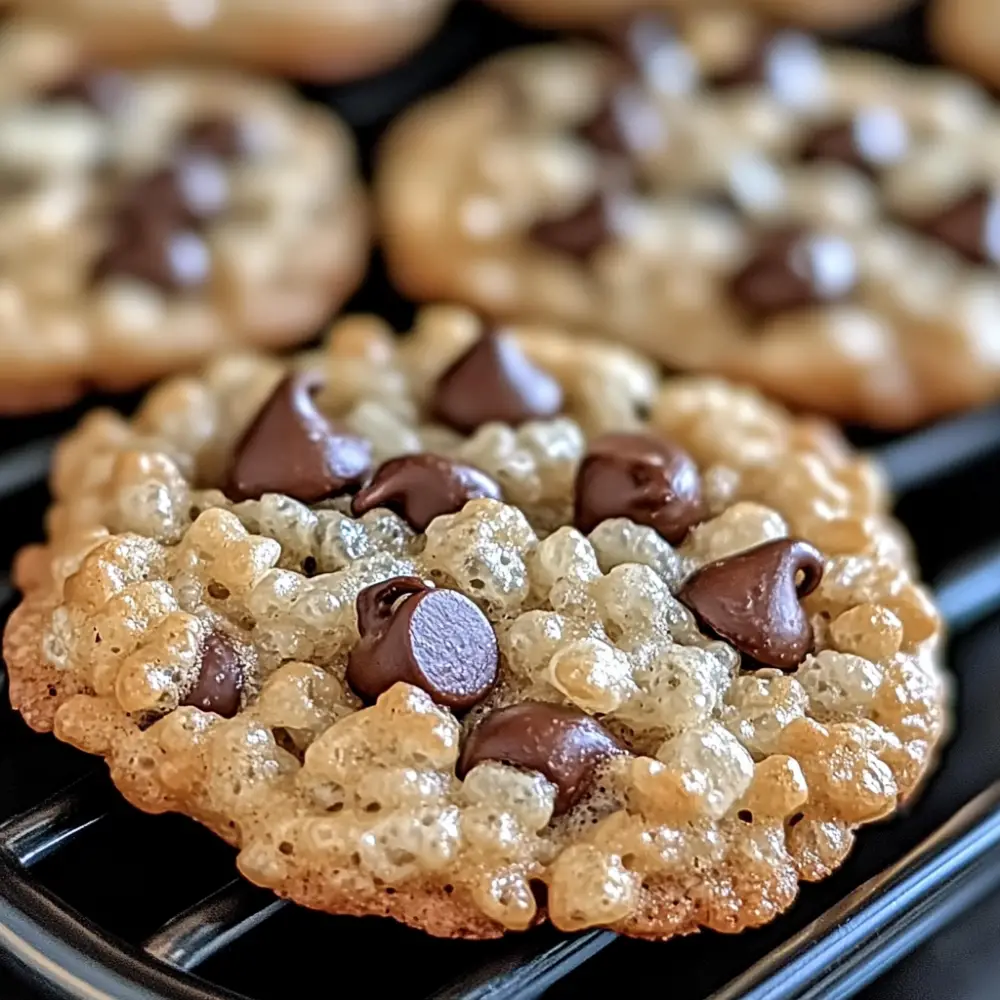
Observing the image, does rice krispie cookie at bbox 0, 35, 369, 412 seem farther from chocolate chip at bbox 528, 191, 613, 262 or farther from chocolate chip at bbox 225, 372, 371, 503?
chocolate chip at bbox 225, 372, 371, 503

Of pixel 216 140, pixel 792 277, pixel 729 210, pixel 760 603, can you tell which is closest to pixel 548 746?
pixel 760 603

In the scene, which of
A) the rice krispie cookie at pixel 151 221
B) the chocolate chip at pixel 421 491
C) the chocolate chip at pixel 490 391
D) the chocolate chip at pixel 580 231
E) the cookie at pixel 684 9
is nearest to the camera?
the chocolate chip at pixel 421 491

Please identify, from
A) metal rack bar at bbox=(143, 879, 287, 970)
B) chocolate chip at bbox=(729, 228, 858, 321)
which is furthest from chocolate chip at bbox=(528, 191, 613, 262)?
metal rack bar at bbox=(143, 879, 287, 970)

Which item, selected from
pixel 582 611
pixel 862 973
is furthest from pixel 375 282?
pixel 862 973

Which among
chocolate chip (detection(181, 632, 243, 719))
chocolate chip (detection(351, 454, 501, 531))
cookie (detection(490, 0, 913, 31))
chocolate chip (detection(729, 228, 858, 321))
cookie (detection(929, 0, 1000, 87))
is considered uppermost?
cookie (detection(490, 0, 913, 31))

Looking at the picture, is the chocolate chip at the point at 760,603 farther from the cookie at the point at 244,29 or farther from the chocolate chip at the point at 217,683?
the cookie at the point at 244,29

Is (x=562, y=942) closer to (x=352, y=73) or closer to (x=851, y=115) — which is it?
(x=851, y=115)

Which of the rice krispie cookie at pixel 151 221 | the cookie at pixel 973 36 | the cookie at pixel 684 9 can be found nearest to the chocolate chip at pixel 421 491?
the rice krispie cookie at pixel 151 221
